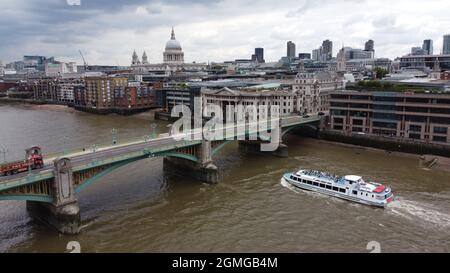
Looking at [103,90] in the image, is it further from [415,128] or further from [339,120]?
[415,128]

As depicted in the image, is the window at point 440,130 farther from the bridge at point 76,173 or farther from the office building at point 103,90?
the office building at point 103,90

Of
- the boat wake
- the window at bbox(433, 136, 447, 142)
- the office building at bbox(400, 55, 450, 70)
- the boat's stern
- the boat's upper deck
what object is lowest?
the boat wake

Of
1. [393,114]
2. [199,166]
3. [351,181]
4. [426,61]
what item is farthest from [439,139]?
[426,61]

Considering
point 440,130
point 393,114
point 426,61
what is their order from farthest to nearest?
point 426,61, point 393,114, point 440,130

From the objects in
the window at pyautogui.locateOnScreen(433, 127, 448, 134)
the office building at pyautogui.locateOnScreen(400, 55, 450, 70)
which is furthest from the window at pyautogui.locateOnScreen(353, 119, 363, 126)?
the office building at pyautogui.locateOnScreen(400, 55, 450, 70)

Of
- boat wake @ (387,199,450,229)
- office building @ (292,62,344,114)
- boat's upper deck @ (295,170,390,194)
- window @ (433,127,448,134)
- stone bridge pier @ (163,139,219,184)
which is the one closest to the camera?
boat wake @ (387,199,450,229)

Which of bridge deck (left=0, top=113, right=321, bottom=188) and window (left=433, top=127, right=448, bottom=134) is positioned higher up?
bridge deck (left=0, top=113, right=321, bottom=188)

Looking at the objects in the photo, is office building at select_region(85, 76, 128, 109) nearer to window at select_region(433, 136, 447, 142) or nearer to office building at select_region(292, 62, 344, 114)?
office building at select_region(292, 62, 344, 114)
